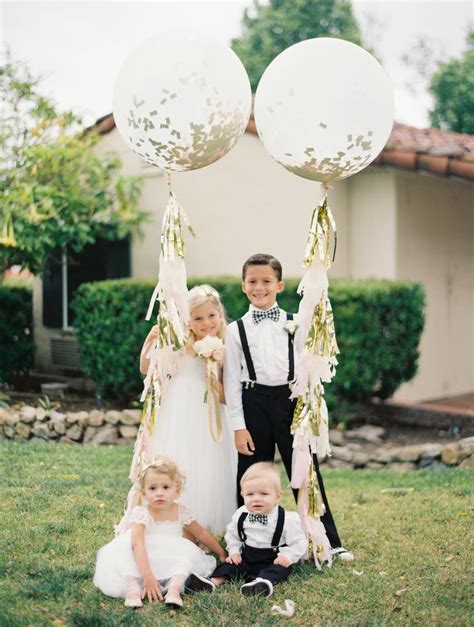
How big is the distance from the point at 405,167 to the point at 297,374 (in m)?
4.91

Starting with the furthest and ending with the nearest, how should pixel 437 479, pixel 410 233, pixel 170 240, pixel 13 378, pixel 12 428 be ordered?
pixel 13 378
pixel 410 233
pixel 12 428
pixel 437 479
pixel 170 240

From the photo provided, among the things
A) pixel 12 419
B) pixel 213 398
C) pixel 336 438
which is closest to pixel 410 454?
pixel 336 438

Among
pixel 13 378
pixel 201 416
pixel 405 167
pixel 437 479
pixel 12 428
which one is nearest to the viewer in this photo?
pixel 201 416

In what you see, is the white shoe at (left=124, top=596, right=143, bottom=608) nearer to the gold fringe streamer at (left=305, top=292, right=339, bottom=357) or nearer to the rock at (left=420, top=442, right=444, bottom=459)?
the gold fringe streamer at (left=305, top=292, right=339, bottom=357)

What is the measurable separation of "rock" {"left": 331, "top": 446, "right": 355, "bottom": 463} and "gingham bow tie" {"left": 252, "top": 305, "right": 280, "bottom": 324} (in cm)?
329

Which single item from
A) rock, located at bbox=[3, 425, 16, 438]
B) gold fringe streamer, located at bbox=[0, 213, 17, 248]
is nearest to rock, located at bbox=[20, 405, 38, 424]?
rock, located at bbox=[3, 425, 16, 438]

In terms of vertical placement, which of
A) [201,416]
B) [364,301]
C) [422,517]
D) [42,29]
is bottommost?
[422,517]

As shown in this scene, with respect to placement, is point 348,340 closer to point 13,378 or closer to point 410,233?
point 410,233

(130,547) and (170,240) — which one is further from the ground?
(170,240)

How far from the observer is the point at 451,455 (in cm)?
666

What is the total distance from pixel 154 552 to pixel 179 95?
2.14 metres

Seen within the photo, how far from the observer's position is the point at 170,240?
13.2 ft

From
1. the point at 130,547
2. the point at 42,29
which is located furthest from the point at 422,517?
the point at 42,29

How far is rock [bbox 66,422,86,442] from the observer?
7.79 metres
